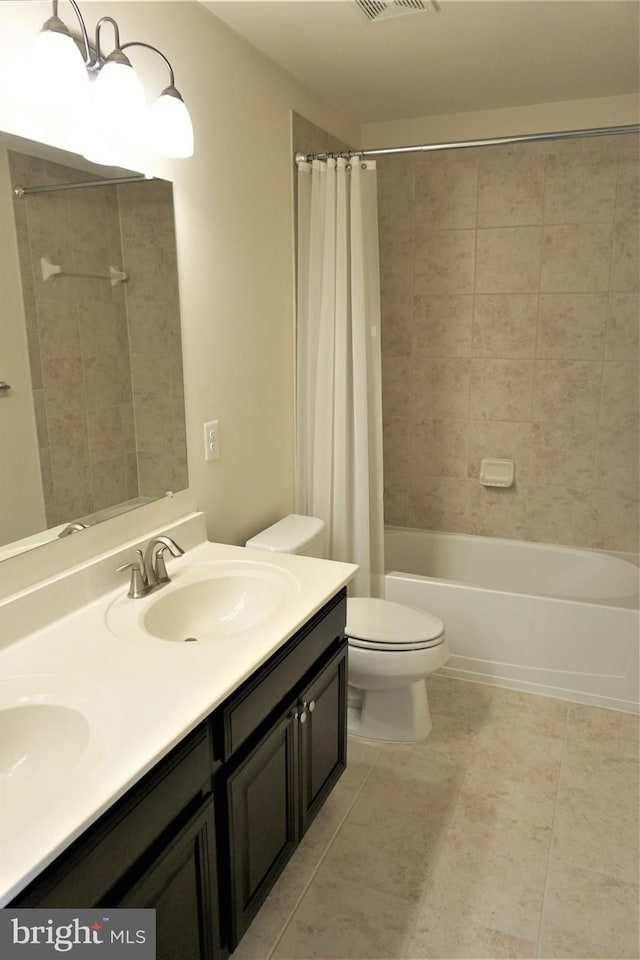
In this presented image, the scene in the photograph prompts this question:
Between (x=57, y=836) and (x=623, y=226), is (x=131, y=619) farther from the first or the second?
(x=623, y=226)

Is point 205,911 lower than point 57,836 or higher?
lower

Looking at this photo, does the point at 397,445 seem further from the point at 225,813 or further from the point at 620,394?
the point at 225,813

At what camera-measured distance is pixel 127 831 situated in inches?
42.9

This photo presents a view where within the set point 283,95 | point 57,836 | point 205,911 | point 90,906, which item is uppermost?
point 283,95

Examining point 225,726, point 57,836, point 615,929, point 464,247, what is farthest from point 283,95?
point 615,929

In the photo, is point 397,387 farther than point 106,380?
Yes

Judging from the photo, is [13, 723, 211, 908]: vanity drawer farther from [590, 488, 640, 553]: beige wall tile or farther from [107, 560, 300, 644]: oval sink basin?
[590, 488, 640, 553]: beige wall tile

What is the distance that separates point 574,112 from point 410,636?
94.3 inches

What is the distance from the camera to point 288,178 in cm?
260

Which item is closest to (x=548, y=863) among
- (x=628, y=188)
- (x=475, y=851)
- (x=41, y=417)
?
(x=475, y=851)

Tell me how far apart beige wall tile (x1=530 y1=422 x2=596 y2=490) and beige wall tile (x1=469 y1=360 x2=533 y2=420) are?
0.14 metres

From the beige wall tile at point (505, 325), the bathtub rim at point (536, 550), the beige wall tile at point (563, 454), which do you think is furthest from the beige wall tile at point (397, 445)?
the beige wall tile at point (563, 454)

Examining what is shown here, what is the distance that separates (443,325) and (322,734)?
2.20 meters

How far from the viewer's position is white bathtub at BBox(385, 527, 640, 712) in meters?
2.66
